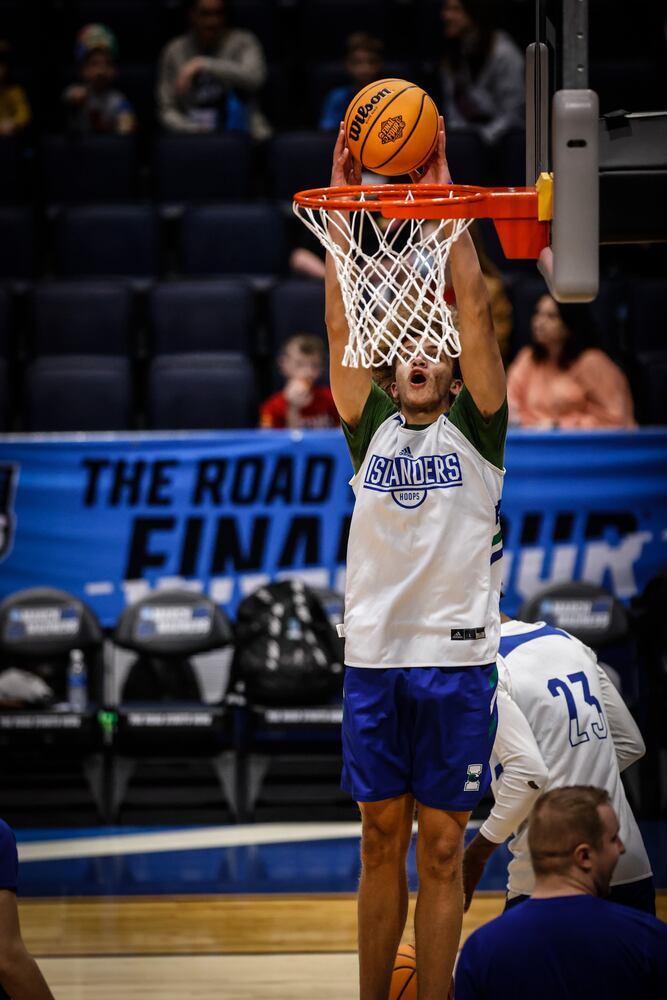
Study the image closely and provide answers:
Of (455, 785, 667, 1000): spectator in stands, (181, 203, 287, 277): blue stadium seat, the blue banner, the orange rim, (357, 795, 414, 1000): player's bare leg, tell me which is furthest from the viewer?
(181, 203, 287, 277): blue stadium seat

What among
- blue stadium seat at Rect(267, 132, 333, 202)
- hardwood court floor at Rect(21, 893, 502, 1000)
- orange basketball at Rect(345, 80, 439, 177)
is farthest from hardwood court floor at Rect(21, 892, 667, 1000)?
blue stadium seat at Rect(267, 132, 333, 202)

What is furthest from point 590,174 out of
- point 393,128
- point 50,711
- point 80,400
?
point 80,400

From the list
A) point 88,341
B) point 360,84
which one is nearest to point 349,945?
point 88,341

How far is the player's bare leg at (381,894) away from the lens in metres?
4.35

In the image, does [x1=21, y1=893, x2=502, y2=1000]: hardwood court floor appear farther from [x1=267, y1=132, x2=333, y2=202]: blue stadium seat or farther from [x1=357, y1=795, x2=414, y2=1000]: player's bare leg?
[x1=267, y1=132, x2=333, y2=202]: blue stadium seat

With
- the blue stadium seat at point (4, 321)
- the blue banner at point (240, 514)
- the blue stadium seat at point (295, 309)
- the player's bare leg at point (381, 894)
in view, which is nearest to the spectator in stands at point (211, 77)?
the blue stadium seat at point (295, 309)

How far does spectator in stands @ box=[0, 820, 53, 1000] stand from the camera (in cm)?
401

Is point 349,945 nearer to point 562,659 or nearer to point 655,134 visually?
point 562,659

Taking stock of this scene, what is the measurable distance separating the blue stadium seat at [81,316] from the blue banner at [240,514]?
1606 millimetres

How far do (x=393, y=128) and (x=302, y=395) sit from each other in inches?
148

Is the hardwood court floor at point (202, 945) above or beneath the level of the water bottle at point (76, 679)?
beneath

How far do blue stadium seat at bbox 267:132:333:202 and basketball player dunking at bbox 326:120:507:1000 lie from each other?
18.7ft

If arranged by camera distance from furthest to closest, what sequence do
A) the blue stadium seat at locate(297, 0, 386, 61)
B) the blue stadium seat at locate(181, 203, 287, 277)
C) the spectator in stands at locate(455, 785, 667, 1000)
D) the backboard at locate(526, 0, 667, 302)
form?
the blue stadium seat at locate(297, 0, 386, 61)
the blue stadium seat at locate(181, 203, 287, 277)
the backboard at locate(526, 0, 667, 302)
the spectator in stands at locate(455, 785, 667, 1000)

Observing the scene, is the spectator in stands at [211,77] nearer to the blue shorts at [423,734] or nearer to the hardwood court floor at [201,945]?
Result: the hardwood court floor at [201,945]
